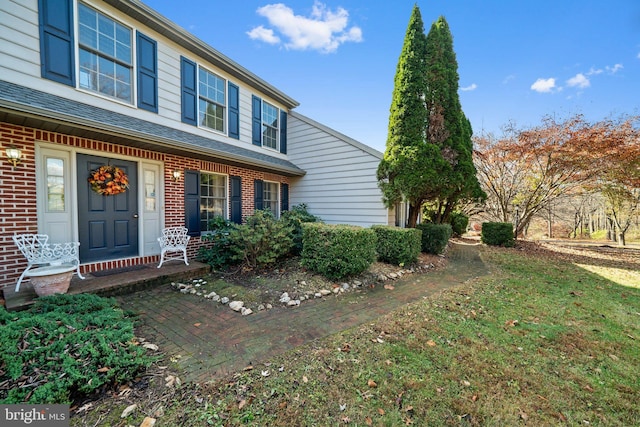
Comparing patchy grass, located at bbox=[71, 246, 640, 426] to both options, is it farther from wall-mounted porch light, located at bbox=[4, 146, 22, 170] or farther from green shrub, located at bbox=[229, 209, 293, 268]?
wall-mounted porch light, located at bbox=[4, 146, 22, 170]

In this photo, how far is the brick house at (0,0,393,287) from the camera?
12.9ft

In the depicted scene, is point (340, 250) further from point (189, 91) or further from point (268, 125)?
point (268, 125)

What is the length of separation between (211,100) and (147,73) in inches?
63.5

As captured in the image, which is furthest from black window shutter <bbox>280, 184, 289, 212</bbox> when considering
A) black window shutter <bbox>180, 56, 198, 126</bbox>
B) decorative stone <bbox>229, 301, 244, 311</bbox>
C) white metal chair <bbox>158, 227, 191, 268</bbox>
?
decorative stone <bbox>229, 301, 244, 311</bbox>

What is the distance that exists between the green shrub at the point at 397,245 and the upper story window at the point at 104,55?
6402 mm

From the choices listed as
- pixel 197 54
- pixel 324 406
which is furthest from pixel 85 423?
pixel 197 54

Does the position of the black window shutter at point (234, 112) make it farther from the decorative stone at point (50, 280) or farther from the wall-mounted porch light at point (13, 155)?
the decorative stone at point (50, 280)

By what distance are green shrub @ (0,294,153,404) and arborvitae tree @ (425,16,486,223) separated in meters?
7.45

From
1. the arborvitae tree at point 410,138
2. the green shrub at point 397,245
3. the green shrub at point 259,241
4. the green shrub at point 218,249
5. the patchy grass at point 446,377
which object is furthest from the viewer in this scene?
the arborvitae tree at point 410,138

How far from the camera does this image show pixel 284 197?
29.6ft

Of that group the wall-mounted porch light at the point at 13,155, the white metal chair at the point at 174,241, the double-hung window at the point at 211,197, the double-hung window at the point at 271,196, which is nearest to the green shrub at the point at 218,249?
the white metal chair at the point at 174,241

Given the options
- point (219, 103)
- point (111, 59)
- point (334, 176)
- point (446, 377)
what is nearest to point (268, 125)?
point (219, 103)

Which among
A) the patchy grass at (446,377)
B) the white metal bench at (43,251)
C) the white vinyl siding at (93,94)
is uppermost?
the white vinyl siding at (93,94)

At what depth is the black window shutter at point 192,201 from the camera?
6.02 meters
